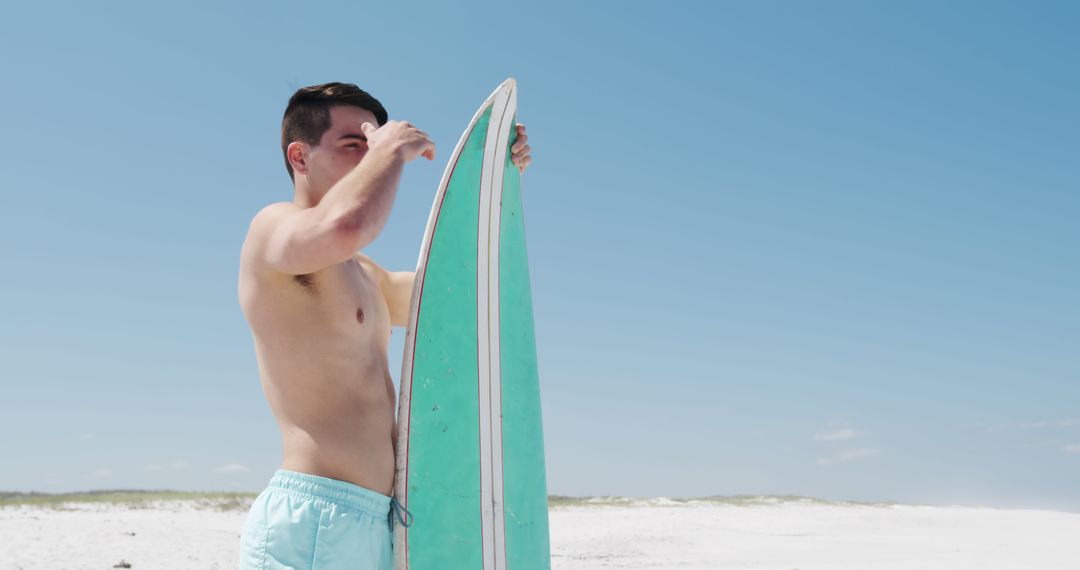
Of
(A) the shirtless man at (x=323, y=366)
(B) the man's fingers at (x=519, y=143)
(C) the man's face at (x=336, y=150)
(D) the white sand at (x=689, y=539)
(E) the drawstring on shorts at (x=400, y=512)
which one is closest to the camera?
(A) the shirtless man at (x=323, y=366)

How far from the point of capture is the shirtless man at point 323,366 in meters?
1.77

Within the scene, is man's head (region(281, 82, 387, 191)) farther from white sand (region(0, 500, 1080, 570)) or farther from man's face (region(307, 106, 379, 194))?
white sand (region(0, 500, 1080, 570))

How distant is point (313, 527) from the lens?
1845mm

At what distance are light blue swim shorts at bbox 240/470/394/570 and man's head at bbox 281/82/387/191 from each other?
2.36 ft

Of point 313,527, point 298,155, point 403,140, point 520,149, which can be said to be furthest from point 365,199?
point 520,149

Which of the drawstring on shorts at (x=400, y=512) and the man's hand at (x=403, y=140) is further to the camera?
the drawstring on shorts at (x=400, y=512)

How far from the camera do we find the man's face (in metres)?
2.11

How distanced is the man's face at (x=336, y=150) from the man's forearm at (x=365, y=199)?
0.36 metres

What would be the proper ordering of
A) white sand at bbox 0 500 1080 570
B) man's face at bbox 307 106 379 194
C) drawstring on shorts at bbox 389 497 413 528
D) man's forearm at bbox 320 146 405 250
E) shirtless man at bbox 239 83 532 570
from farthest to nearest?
white sand at bbox 0 500 1080 570 → man's face at bbox 307 106 379 194 → drawstring on shorts at bbox 389 497 413 528 → shirtless man at bbox 239 83 532 570 → man's forearm at bbox 320 146 405 250

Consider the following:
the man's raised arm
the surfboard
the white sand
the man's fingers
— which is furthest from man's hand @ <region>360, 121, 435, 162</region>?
the white sand

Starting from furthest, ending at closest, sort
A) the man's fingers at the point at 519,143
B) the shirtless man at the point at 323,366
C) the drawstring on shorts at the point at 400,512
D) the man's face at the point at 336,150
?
the man's fingers at the point at 519,143
the man's face at the point at 336,150
the drawstring on shorts at the point at 400,512
the shirtless man at the point at 323,366

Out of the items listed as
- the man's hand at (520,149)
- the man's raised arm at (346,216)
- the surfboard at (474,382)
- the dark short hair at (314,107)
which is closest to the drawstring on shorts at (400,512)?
the surfboard at (474,382)

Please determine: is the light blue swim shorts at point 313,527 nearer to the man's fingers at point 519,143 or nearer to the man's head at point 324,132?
the man's head at point 324,132

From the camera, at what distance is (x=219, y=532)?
9.57m
